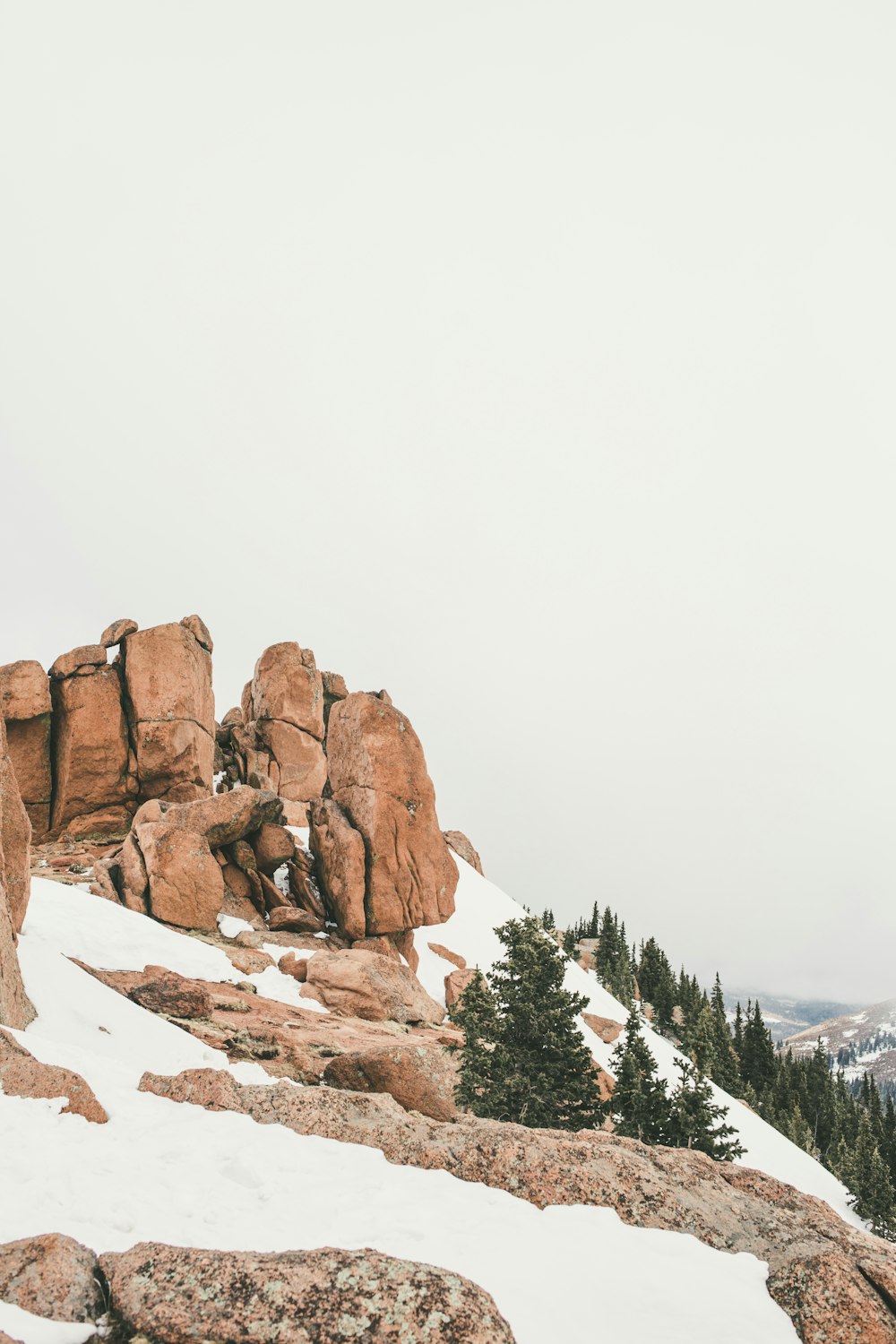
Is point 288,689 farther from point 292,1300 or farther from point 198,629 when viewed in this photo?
point 292,1300

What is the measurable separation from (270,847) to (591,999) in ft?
127

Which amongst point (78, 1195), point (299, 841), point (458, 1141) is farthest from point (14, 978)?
point (299, 841)

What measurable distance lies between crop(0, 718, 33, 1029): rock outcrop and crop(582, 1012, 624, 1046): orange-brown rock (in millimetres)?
55613

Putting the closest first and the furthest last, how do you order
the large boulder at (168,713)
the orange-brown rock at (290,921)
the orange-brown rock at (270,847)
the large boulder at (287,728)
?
the orange-brown rock at (290,921), the orange-brown rock at (270,847), the large boulder at (168,713), the large boulder at (287,728)

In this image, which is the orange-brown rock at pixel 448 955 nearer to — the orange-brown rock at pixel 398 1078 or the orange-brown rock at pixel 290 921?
the orange-brown rock at pixel 290 921

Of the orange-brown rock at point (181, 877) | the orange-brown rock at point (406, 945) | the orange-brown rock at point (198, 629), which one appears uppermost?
the orange-brown rock at point (198, 629)

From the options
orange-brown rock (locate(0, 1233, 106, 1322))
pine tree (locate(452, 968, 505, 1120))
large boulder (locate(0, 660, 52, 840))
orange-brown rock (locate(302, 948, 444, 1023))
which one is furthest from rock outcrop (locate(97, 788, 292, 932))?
orange-brown rock (locate(0, 1233, 106, 1322))

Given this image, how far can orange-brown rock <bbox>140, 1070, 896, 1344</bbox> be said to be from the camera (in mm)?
7547

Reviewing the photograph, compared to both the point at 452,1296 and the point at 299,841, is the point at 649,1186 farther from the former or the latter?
the point at 299,841

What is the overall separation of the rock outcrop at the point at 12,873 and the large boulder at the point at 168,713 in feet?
85.1

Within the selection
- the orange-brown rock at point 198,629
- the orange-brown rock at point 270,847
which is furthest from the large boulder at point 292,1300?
the orange-brown rock at point 198,629

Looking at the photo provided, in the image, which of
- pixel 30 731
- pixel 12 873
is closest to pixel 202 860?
pixel 12 873

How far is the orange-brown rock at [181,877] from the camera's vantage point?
32.2m

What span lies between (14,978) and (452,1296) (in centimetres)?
1220
